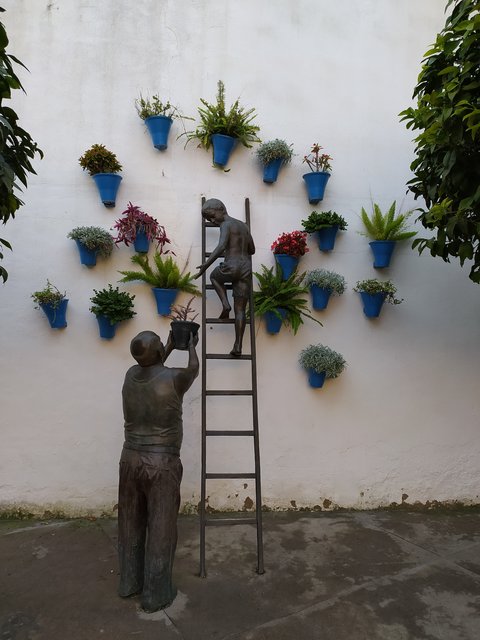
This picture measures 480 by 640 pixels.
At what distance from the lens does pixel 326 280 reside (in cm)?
379

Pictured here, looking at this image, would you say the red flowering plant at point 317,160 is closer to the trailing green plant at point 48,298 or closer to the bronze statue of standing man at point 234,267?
the bronze statue of standing man at point 234,267

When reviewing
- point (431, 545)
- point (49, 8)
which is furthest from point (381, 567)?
point (49, 8)

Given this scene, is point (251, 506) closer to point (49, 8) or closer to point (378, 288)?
point (378, 288)

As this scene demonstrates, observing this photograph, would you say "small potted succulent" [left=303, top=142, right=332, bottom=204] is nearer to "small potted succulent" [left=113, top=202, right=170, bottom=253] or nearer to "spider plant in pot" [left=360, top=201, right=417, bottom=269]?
"spider plant in pot" [left=360, top=201, right=417, bottom=269]

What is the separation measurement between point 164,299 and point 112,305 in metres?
0.44

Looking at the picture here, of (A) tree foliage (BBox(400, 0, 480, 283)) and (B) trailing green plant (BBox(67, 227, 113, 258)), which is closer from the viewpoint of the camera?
(A) tree foliage (BBox(400, 0, 480, 283))

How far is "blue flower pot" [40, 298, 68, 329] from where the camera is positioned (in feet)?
11.8

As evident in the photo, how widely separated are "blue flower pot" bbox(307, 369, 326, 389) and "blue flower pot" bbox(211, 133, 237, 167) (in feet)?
6.92

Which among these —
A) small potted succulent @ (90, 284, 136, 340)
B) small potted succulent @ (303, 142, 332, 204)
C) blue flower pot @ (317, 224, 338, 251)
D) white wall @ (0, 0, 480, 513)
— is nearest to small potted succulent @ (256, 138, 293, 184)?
white wall @ (0, 0, 480, 513)

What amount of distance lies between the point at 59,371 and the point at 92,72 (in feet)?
9.12

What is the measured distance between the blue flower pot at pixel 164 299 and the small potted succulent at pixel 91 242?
56 cm

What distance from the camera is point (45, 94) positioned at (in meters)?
3.90

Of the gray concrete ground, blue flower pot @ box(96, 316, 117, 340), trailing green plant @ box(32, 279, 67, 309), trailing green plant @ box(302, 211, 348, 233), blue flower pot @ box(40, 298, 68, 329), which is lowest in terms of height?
the gray concrete ground

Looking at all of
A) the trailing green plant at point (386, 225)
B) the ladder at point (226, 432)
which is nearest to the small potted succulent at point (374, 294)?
the trailing green plant at point (386, 225)
